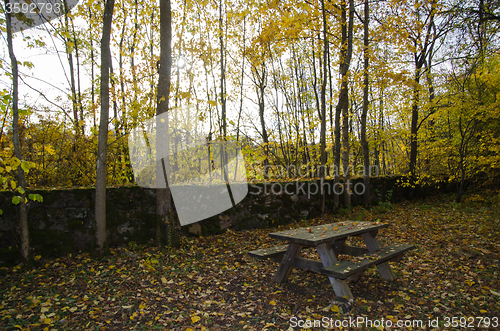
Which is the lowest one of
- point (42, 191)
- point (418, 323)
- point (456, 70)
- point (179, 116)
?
point (418, 323)

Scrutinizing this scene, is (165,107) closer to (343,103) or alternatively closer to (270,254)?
(270,254)

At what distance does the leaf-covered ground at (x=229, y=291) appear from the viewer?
2.50 m

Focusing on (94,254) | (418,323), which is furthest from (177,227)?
(418,323)

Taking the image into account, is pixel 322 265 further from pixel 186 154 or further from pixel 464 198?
pixel 464 198

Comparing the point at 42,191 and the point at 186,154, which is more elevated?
the point at 186,154

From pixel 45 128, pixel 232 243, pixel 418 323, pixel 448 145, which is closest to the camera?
pixel 418 323

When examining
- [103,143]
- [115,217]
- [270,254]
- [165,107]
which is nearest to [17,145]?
[103,143]

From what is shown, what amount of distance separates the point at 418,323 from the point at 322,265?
3.00 ft

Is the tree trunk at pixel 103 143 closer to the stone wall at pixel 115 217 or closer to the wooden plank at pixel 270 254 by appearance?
the stone wall at pixel 115 217

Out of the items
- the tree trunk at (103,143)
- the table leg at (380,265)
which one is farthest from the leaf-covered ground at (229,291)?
A: the tree trunk at (103,143)

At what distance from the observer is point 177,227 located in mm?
4977

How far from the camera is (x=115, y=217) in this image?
452cm

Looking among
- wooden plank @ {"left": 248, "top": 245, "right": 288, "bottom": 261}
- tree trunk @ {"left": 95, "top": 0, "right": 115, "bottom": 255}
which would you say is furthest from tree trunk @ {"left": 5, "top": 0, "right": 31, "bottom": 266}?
wooden plank @ {"left": 248, "top": 245, "right": 288, "bottom": 261}

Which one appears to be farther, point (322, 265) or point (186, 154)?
point (186, 154)
